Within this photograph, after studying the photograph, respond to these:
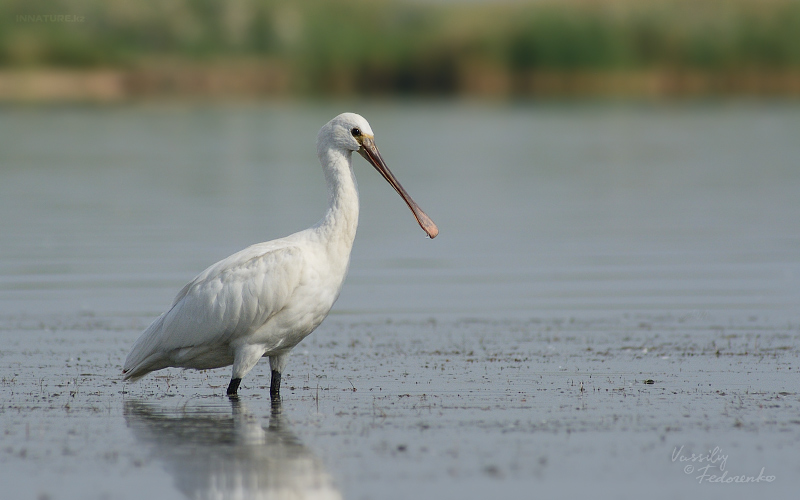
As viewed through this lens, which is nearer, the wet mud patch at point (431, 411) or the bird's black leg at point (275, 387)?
the wet mud patch at point (431, 411)

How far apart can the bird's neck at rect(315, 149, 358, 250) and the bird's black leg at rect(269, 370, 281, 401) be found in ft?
3.79

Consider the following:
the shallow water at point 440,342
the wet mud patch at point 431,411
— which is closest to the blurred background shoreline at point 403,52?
the shallow water at point 440,342

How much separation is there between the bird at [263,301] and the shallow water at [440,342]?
355 mm

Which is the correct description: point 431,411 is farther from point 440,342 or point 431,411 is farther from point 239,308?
point 440,342

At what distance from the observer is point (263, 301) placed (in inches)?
399

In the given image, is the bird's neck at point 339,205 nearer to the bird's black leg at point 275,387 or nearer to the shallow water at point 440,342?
the bird's black leg at point 275,387

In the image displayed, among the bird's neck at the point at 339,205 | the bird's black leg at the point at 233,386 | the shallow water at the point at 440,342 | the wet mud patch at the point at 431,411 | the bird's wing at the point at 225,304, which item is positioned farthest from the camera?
the bird's neck at the point at 339,205

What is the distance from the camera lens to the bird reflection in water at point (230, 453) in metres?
7.70

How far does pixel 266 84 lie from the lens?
9331cm

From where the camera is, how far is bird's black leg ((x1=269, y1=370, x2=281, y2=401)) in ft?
34.0

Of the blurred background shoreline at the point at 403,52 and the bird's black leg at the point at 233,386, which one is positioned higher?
the blurred background shoreline at the point at 403,52

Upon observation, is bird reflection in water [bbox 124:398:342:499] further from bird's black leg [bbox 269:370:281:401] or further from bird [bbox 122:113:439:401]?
bird [bbox 122:113:439:401]

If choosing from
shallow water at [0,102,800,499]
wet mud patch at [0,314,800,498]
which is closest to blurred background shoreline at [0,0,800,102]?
shallow water at [0,102,800,499]

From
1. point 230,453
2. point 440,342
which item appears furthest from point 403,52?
point 230,453
